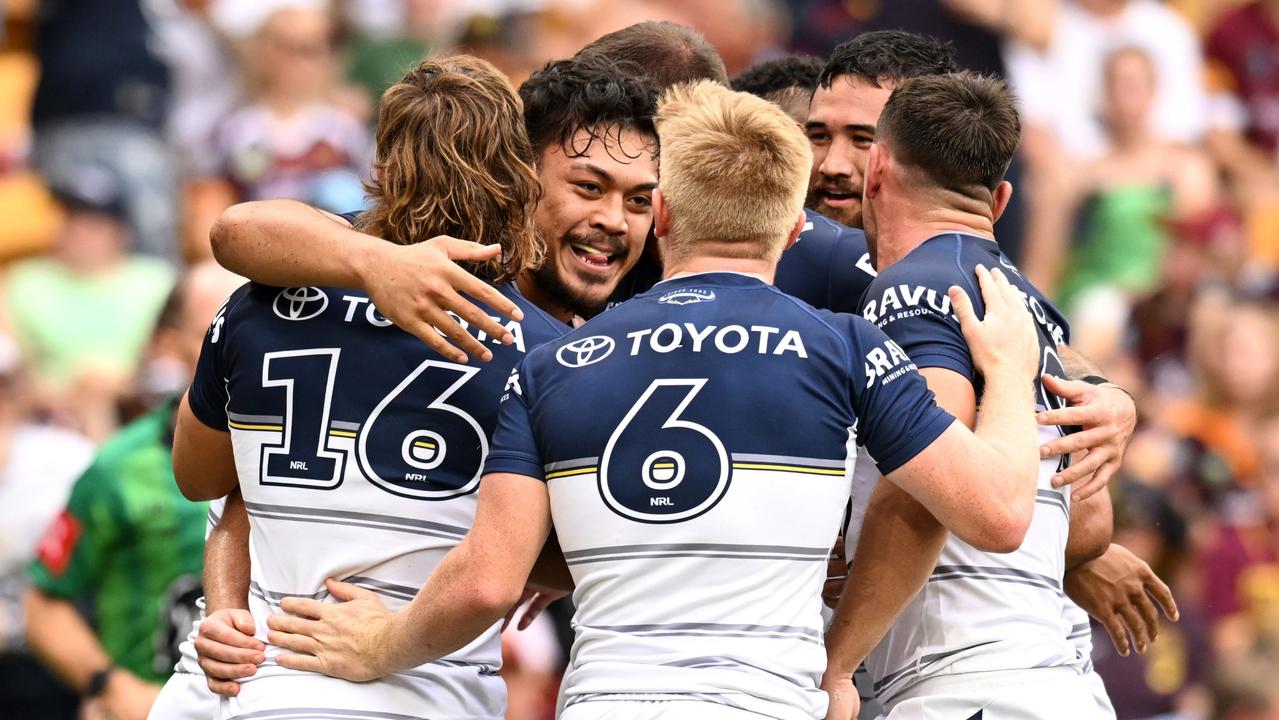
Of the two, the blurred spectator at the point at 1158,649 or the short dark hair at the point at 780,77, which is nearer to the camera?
the short dark hair at the point at 780,77

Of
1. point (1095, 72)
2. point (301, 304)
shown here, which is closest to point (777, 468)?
point (301, 304)

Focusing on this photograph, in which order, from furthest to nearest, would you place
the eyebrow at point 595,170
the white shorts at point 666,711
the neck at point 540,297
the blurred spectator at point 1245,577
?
1. the blurred spectator at point 1245,577
2. the neck at point 540,297
3. the eyebrow at point 595,170
4. the white shorts at point 666,711

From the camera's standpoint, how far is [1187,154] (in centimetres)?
1073

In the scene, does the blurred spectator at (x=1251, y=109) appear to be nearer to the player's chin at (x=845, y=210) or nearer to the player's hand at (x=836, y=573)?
the player's chin at (x=845, y=210)

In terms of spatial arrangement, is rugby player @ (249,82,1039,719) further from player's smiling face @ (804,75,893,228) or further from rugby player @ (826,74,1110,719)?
player's smiling face @ (804,75,893,228)

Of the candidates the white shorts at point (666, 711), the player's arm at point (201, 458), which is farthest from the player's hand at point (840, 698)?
the player's arm at point (201, 458)

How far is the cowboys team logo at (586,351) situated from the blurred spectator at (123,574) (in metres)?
3.54

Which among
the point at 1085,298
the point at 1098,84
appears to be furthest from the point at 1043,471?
the point at 1098,84

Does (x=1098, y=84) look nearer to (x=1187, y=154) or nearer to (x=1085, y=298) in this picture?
(x=1187, y=154)

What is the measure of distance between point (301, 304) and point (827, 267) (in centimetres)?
162

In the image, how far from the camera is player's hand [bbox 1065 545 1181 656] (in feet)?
15.7

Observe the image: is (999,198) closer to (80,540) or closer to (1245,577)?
(80,540)

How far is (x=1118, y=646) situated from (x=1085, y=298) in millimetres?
5558

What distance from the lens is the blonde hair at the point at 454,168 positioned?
12.5 ft
